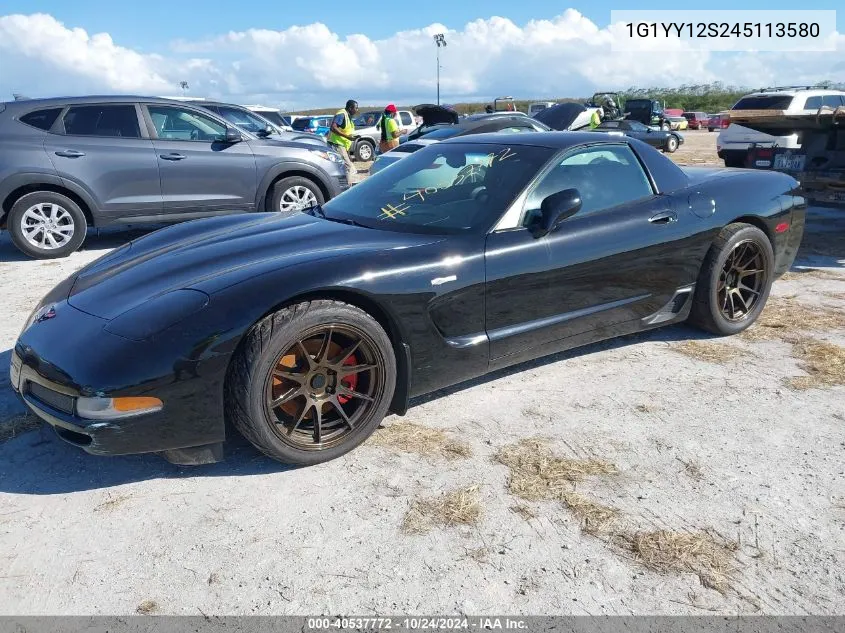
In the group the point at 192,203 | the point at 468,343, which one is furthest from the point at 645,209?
the point at 192,203

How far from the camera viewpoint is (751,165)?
25.2 ft

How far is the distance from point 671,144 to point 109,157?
1992 centimetres

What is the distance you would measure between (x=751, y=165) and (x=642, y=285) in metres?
4.79

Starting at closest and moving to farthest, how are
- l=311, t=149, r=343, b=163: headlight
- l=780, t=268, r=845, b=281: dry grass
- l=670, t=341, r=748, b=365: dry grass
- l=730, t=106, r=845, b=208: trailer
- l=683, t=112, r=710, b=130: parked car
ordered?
l=670, t=341, r=748, b=365: dry grass < l=780, t=268, r=845, b=281: dry grass < l=730, t=106, r=845, b=208: trailer < l=311, t=149, r=343, b=163: headlight < l=683, t=112, r=710, b=130: parked car

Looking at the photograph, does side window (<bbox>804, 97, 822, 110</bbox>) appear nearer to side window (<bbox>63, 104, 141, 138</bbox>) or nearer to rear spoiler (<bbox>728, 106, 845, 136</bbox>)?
rear spoiler (<bbox>728, 106, 845, 136</bbox>)

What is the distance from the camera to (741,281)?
4.46m

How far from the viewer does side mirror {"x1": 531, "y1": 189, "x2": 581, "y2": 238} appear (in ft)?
11.0

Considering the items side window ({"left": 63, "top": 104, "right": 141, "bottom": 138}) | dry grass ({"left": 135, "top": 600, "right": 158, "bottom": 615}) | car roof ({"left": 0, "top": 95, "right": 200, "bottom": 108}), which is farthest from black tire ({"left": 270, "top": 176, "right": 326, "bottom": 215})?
dry grass ({"left": 135, "top": 600, "right": 158, "bottom": 615})

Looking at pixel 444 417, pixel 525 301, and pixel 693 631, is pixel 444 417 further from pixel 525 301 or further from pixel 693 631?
pixel 693 631

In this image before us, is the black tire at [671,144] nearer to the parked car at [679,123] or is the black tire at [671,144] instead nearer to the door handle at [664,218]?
the parked car at [679,123]

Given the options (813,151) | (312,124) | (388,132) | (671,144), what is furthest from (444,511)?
(312,124)

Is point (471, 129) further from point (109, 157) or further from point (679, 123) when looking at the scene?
point (679, 123)

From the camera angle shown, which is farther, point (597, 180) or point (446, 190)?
point (597, 180)

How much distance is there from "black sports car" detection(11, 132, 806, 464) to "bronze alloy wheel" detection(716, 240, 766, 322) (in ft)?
0.05
